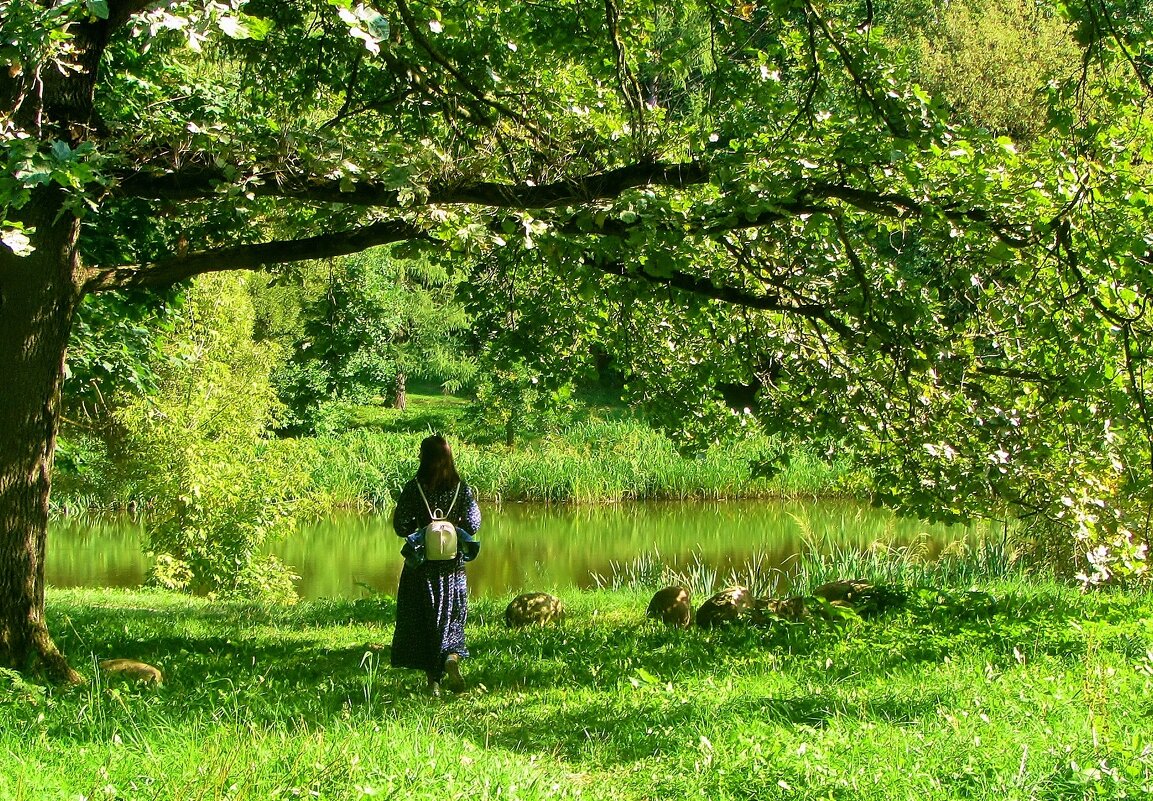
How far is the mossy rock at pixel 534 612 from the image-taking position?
10102mm

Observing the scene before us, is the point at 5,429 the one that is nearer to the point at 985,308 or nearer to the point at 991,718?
the point at 991,718

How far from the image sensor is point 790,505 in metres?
23.6

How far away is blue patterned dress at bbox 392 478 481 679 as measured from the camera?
23.1 feet

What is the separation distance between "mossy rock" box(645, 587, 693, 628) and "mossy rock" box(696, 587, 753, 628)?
0.37m

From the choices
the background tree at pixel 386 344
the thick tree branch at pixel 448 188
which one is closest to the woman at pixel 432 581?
the thick tree branch at pixel 448 188

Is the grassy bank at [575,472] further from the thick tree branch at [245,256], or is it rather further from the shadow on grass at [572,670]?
the thick tree branch at [245,256]

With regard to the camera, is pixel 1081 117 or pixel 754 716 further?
pixel 1081 117

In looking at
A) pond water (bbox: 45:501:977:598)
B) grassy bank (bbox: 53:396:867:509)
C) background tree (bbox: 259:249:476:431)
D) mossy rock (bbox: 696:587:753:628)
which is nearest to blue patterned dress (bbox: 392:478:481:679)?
mossy rock (bbox: 696:587:753:628)

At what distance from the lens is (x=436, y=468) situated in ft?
23.6

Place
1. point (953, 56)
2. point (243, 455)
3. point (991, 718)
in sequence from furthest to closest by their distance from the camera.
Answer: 1. point (953, 56)
2. point (243, 455)
3. point (991, 718)

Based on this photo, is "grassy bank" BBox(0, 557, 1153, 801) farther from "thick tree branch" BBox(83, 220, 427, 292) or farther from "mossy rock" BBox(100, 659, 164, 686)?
"thick tree branch" BBox(83, 220, 427, 292)

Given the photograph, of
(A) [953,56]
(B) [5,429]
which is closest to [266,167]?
(B) [5,429]

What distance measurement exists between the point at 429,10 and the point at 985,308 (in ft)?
13.3

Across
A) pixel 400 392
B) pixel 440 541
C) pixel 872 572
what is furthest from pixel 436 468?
pixel 400 392
